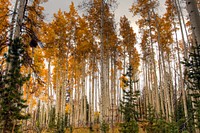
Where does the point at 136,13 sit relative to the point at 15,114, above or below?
above

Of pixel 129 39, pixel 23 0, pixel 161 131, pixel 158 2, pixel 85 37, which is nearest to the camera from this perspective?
pixel 23 0

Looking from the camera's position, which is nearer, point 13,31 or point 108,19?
point 13,31

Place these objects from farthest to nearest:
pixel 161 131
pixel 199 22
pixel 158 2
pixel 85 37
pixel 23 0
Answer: pixel 85 37 → pixel 158 2 → pixel 161 131 → pixel 23 0 → pixel 199 22

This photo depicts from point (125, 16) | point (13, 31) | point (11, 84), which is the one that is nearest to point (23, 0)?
point (13, 31)

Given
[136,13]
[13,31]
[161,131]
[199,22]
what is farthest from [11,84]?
[136,13]

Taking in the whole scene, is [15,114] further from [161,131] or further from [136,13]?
[136,13]

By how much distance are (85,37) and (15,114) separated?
46.5 feet

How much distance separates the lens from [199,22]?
298cm

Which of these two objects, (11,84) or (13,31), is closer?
(11,84)

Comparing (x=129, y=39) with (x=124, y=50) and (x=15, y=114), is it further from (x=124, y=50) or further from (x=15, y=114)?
(x=15, y=114)

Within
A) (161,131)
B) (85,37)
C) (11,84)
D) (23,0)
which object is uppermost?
(85,37)

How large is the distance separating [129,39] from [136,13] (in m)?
3.82

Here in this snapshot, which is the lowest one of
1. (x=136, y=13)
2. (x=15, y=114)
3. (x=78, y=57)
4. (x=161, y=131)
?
(x=161, y=131)

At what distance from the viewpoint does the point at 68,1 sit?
19484 millimetres
